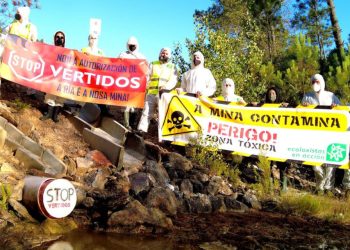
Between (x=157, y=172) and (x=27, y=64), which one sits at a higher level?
(x=27, y=64)

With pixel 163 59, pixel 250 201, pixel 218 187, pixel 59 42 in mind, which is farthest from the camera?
pixel 163 59

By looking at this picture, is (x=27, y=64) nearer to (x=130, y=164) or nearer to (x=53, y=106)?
(x=53, y=106)

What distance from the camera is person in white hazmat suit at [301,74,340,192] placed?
8.91 meters

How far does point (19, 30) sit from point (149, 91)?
2.76m

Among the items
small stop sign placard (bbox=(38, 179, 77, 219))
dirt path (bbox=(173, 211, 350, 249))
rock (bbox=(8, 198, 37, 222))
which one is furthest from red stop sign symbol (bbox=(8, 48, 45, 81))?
dirt path (bbox=(173, 211, 350, 249))

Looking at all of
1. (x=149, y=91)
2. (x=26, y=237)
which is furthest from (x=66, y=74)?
(x=26, y=237)

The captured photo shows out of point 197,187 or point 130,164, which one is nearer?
point 197,187

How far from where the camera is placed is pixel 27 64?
888 cm

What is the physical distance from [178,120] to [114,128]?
1.29 m

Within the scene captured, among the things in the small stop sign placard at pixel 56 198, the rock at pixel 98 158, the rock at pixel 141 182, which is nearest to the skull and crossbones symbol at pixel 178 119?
the rock at pixel 98 158

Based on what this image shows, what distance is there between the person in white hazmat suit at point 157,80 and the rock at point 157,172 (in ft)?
4.41

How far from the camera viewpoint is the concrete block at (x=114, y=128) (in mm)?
9305

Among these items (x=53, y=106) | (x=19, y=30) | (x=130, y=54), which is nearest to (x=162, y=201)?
(x=53, y=106)

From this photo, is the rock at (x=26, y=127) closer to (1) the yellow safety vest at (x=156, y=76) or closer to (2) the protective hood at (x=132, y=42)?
(1) the yellow safety vest at (x=156, y=76)
